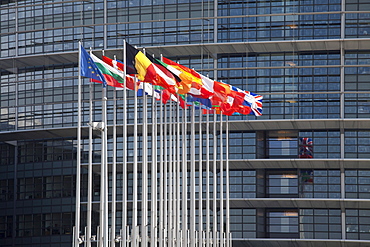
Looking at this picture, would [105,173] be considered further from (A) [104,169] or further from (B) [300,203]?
(B) [300,203]

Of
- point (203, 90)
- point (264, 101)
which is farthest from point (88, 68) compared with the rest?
point (264, 101)

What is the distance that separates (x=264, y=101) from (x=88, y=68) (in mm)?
31479

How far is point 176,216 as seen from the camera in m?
45.0

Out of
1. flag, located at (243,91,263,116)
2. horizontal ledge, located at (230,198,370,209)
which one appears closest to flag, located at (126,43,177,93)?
flag, located at (243,91,263,116)

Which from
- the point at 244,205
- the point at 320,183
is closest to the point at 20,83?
the point at 244,205

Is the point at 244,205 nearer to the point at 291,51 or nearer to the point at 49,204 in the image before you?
the point at 291,51

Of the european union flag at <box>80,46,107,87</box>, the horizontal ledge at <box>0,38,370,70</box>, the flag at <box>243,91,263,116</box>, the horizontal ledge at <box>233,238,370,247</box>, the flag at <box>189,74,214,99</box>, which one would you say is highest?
the horizontal ledge at <box>0,38,370,70</box>

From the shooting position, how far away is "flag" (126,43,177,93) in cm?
3347

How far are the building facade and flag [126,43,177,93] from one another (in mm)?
26898

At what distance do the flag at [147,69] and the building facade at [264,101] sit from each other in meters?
26.9

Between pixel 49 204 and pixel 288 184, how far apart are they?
21298 millimetres

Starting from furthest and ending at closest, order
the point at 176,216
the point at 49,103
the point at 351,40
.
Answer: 1. the point at 49,103
2. the point at 351,40
3. the point at 176,216

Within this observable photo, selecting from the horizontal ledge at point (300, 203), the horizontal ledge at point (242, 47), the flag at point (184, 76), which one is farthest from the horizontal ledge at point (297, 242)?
the flag at point (184, 76)

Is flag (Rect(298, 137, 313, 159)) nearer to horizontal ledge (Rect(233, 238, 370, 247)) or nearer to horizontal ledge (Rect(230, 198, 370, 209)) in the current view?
horizontal ledge (Rect(230, 198, 370, 209))
